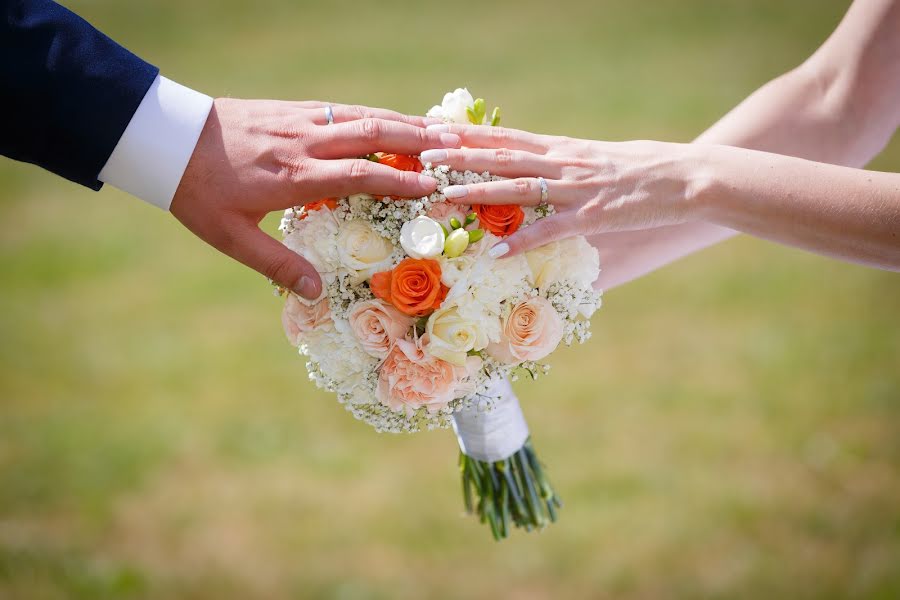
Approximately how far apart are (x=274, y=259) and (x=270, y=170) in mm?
219

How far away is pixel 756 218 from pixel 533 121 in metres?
8.01

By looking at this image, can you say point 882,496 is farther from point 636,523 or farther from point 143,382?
point 143,382

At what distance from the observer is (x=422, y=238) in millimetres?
1846

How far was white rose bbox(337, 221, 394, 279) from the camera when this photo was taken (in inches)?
74.8

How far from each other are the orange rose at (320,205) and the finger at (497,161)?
0.79ft

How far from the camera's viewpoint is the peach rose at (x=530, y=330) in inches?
74.3

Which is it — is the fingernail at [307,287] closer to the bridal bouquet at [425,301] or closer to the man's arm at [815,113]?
the bridal bouquet at [425,301]

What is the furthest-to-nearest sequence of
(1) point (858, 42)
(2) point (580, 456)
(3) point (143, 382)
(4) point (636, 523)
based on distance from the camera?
(3) point (143, 382)
(2) point (580, 456)
(4) point (636, 523)
(1) point (858, 42)

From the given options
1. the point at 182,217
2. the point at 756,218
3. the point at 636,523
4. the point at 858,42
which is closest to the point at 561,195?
the point at 756,218

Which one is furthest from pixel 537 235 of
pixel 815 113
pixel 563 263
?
pixel 815 113

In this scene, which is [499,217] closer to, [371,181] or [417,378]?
[371,181]

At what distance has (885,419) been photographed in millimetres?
4824

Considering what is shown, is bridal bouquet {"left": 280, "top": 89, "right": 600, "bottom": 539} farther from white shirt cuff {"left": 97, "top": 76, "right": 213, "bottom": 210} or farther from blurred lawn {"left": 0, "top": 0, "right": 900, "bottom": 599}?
blurred lawn {"left": 0, "top": 0, "right": 900, "bottom": 599}

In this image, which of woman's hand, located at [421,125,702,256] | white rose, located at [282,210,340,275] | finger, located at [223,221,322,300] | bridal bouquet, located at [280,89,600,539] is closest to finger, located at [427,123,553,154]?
woman's hand, located at [421,125,702,256]
